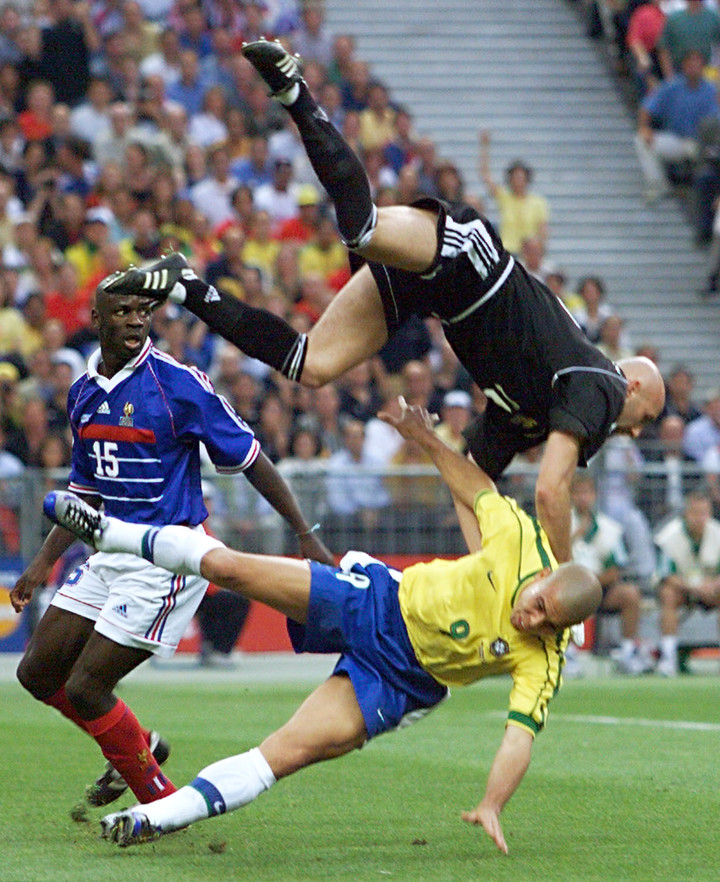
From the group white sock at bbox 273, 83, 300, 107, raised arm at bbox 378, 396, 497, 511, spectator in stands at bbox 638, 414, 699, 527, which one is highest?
white sock at bbox 273, 83, 300, 107

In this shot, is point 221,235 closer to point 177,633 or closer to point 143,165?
point 143,165

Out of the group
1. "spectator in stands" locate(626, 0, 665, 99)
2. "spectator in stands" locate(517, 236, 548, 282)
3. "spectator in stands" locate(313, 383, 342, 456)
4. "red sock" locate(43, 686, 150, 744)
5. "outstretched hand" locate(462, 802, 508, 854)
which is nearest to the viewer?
"outstretched hand" locate(462, 802, 508, 854)

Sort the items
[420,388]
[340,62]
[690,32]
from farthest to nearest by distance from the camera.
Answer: [690,32]
[340,62]
[420,388]

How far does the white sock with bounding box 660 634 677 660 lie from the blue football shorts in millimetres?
9355

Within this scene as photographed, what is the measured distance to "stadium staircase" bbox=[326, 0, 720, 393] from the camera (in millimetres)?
21938

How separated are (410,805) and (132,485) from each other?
6.44 ft

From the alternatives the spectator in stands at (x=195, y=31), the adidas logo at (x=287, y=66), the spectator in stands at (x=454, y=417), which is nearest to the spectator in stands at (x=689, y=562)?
the spectator in stands at (x=454, y=417)

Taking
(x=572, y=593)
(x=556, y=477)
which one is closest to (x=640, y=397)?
(x=556, y=477)

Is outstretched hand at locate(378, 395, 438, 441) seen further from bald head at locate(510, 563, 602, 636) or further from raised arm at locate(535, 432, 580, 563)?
bald head at locate(510, 563, 602, 636)

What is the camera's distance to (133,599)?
6.79 metres

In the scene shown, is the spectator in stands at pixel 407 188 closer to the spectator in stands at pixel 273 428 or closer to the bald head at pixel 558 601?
the spectator in stands at pixel 273 428

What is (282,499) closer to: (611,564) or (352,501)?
(352,501)

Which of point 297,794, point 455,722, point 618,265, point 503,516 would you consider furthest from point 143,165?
point 503,516

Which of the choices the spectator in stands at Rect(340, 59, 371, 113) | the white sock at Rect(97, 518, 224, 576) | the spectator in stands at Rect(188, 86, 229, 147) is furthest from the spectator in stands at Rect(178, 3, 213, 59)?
the white sock at Rect(97, 518, 224, 576)
